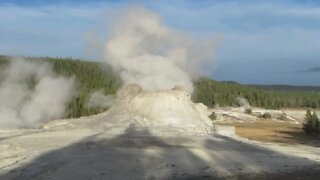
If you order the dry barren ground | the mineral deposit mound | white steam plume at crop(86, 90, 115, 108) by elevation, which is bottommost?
the dry barren ground

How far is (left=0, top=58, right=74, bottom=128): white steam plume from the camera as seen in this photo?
219ft

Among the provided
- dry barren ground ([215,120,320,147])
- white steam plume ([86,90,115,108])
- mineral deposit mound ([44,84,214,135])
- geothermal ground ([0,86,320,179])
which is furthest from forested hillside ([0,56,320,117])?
geothermal ground ([0,86,320,179])

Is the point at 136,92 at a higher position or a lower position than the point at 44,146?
higher

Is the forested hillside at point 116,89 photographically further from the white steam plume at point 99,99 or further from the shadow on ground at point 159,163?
the shadow on ground at point 159,163

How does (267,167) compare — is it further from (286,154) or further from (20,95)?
(20,95)

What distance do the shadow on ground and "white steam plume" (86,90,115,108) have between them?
55.9 metres

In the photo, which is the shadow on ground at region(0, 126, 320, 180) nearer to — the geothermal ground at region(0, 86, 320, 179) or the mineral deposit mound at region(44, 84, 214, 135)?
the geothermal ground at region(0, 86, 320, 179)

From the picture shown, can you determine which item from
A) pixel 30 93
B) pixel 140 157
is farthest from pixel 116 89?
pixel 140 157

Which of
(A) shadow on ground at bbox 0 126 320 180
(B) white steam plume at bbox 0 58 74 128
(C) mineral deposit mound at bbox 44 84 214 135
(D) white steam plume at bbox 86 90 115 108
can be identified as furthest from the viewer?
(D) white steam plume at bbox 86 90 115 108

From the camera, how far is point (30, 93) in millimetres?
77125

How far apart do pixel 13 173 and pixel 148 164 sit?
3.39 metres

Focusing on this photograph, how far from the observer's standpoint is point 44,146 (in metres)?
19.9

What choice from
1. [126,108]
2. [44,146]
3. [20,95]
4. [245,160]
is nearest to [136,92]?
[126,108]

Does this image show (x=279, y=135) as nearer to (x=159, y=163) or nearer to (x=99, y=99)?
(x=159, y=163)
